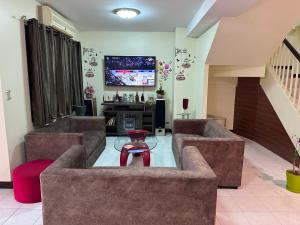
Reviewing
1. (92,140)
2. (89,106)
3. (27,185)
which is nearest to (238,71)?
(92,140)

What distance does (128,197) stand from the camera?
1.67m

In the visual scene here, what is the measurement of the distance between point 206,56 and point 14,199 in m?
3.62

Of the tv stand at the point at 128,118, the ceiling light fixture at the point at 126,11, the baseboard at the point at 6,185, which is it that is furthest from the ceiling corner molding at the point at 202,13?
the baseboard at the point at 6,185

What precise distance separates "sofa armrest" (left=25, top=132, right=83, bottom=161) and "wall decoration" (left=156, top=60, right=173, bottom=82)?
3.03 meters

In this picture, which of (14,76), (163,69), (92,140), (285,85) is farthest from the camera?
(163,69)

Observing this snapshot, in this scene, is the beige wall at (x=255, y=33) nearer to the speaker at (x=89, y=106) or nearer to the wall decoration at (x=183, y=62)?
the wall decoration at (x=183, y=62)

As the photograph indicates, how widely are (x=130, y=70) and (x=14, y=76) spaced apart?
283 centimetres

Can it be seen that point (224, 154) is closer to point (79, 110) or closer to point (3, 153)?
point (3, 153)

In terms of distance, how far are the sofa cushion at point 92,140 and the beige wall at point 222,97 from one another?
2996mm

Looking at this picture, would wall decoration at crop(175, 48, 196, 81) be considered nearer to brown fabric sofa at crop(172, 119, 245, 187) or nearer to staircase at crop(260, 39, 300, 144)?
staircase at crop(260, 39, 300, 144)

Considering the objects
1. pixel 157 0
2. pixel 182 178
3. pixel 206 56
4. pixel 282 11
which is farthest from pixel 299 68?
pixel 182 178

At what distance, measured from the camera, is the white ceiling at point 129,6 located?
3.16 meters

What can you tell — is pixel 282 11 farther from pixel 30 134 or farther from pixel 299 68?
pixel 30 134

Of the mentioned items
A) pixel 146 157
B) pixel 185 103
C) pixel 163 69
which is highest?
pixel 163 69
